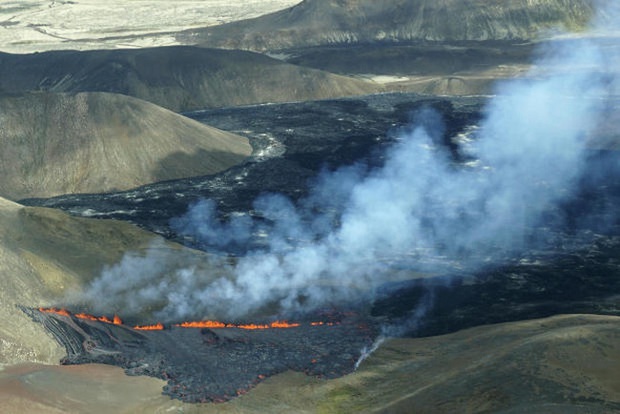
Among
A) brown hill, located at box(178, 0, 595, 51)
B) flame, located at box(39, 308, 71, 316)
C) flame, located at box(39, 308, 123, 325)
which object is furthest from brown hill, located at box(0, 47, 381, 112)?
flame, located at box(39, 308, 71, 316)

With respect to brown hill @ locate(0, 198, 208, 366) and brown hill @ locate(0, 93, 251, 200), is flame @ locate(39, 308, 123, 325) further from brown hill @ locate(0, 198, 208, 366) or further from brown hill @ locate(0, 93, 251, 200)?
brown hill @ locate(0, 93, 251, 200)

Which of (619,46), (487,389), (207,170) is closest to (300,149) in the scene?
(207,170)

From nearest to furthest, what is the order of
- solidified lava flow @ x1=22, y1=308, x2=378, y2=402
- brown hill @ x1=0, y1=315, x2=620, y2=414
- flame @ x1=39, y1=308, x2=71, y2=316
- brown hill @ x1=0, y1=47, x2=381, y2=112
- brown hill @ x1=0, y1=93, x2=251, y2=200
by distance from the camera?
brown hill @ x1=0, y1=315, x2=620, y2=414
solidified lava flow @ x1=22, y1=308, x2=378, y2=402
flame @ x1=39, y1=308, x2=71, y2=316
brown hill @ x1=0, y1=93, x2=251, y2=200
brown hill @ x1=0, y1=47, x2=381, y2=112

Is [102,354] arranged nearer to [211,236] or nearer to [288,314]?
[288,314]

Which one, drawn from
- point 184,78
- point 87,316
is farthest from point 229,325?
point 184,78

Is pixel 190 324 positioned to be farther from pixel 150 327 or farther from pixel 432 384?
pixel 432 384
